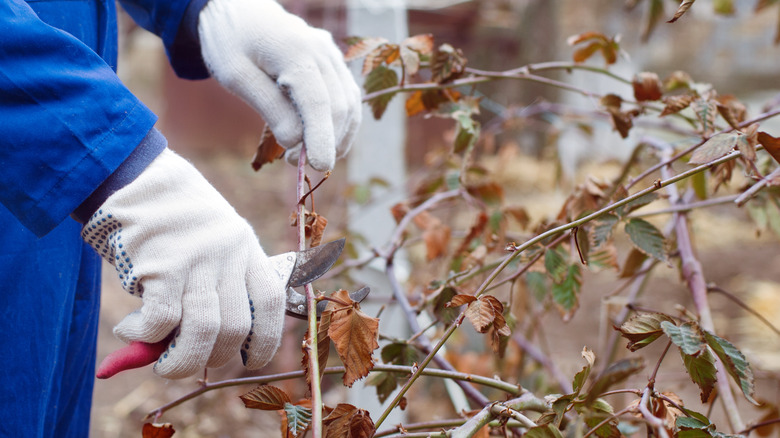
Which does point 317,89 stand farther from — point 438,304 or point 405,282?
point 405,282

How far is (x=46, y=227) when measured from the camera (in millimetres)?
704

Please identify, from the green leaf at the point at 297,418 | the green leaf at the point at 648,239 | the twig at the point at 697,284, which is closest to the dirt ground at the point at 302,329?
the twig at the point at 697,284

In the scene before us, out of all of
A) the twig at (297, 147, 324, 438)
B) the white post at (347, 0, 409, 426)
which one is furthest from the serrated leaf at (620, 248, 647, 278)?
the white post at (347, 0, 409, 426)

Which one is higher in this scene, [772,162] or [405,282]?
[772,162]

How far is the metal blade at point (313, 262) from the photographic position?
766 mm

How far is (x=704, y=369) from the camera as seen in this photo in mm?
700

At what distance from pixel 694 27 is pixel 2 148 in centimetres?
1006

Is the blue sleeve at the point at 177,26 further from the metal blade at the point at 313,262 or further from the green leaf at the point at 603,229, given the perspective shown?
the green leaf at the point at 603,229

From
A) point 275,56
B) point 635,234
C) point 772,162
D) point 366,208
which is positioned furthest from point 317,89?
point 366,208

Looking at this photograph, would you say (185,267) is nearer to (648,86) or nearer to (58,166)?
(58,166)

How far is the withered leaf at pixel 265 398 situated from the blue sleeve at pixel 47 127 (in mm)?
283

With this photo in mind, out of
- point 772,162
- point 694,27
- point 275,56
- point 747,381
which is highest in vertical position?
point 694,27

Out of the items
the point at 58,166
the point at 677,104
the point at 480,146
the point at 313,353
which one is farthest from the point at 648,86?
the point at 480,146

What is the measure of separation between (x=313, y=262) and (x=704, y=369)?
0.46m
